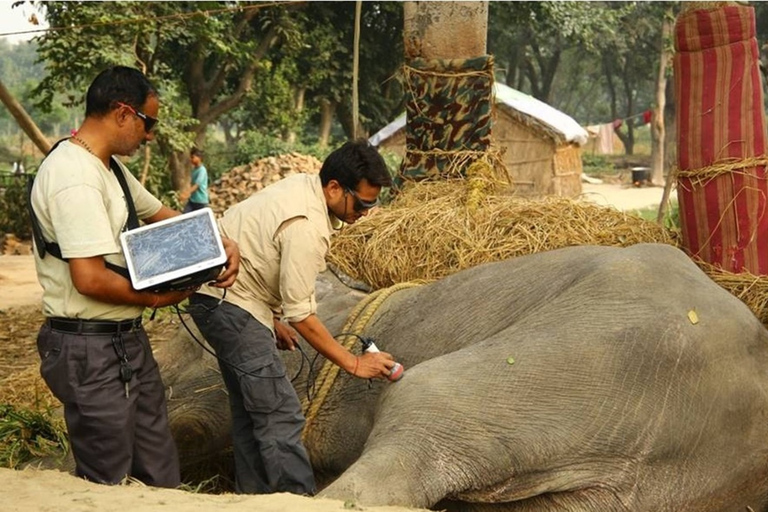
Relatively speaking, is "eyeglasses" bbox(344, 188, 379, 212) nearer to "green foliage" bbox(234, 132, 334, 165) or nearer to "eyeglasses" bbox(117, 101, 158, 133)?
"eyeglasses" bbox(117, 101, 158, 133)

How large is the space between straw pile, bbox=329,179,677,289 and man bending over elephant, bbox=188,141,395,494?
126 cm

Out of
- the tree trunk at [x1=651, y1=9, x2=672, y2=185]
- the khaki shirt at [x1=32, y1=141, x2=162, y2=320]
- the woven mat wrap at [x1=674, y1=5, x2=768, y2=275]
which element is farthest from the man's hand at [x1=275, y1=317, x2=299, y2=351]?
the tree trunk at [x1=651, y1=9, x2=672, y2=185]

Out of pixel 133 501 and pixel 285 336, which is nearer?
pixel 133 501

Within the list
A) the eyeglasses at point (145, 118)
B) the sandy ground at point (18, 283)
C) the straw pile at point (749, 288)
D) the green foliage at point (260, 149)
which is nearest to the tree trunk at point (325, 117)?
the green foliage at point (260, 149)

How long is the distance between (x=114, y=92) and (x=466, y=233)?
7.57ft

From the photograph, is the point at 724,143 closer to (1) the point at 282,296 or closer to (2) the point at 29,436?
(1) the point at 282,296

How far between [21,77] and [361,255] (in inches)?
4076

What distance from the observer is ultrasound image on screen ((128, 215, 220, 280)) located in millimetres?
3682

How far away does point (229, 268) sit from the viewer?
3.85 m

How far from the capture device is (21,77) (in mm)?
102312

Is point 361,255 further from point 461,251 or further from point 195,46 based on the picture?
point 195,46

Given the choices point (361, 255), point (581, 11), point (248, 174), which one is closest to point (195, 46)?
point (248, 174)

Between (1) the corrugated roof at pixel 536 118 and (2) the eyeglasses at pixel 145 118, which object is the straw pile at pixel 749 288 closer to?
(2) the eyeglasses at pixel 145 118

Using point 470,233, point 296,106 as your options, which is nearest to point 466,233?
point 470,233
